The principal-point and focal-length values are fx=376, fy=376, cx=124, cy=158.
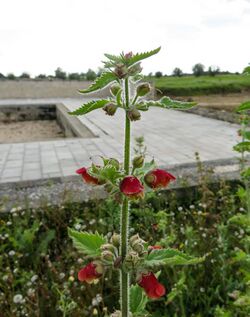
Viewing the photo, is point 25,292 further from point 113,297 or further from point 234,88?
point 234,88

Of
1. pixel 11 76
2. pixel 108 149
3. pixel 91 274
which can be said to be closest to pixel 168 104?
pixel 91 274

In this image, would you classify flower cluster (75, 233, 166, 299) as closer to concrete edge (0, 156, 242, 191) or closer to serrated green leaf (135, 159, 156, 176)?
serrated green leaf (135, 159, 156, 176)

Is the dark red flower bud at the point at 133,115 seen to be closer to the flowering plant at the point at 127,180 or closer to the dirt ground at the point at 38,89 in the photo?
the flowering plant at the point at 127,180

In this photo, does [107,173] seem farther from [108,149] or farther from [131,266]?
[108,149]

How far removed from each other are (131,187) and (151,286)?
0.27 m

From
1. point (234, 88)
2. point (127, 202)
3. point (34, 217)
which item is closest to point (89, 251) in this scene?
point (127, 202)

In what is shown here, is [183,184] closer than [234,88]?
Yes

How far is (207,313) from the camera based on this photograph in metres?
2.40

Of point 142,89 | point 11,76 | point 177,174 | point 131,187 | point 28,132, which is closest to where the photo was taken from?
point 131,187

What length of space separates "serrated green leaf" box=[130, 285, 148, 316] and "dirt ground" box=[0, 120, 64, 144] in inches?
426

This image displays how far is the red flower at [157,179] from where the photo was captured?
1022 mm

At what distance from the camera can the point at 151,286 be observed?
0.98 m

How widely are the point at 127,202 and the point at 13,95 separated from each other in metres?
30.4

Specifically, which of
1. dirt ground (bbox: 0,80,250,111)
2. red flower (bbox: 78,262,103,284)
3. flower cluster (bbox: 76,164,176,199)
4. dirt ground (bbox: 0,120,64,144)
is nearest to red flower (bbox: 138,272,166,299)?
red flower (bbox: 78,262,103,284)
